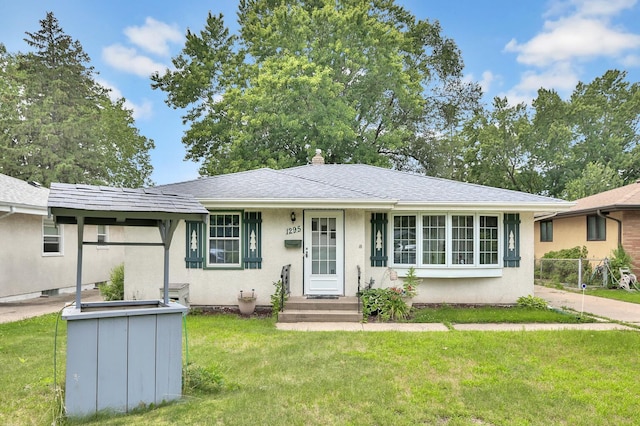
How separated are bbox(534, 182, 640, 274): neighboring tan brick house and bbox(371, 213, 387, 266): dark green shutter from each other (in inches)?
264

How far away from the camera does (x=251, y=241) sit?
9562 millimetres

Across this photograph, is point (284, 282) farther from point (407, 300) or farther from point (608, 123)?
point (608, 123)

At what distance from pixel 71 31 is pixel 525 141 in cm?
2980

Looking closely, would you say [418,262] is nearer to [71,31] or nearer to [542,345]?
[542,345]

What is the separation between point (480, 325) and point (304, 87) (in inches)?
563

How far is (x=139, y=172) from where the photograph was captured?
94.6 ft

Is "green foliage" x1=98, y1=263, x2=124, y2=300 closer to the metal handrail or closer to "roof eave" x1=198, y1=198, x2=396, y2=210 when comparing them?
"roof eave" x1=198, y1=198, x2=396, y2=210

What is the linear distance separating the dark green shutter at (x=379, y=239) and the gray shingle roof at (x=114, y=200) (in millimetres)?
5843

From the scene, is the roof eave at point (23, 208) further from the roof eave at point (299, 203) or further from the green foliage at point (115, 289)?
the roof eave at point (299, 203)

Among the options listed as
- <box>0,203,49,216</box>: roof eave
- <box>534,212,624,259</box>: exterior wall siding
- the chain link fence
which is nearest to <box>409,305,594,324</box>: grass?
the chain link fence

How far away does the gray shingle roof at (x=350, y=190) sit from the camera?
9.30 meters

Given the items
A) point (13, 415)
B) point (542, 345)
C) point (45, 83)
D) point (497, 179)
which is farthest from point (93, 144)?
point (497, 179)

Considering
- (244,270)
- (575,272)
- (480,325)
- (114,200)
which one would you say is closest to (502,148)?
(575,272)

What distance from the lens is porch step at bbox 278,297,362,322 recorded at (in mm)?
8344
